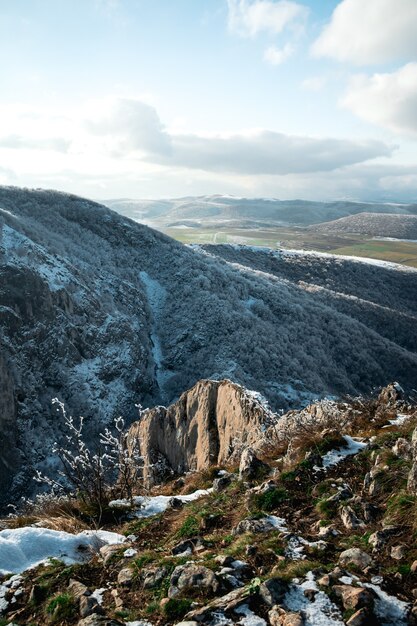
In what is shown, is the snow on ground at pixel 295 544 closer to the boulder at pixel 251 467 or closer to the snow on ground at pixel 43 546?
the boulder at pixel 251 467

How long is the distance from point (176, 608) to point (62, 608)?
3.97 ft

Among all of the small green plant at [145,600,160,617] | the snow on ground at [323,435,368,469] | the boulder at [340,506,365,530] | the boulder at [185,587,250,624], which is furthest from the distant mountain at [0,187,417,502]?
the boulder at [185,587,250,624]

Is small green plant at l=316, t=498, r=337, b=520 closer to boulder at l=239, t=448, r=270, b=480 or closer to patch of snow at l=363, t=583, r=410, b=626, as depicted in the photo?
boulder at l=239, t=448, r=270, b=480

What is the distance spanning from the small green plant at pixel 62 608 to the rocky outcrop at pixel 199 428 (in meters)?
6.53

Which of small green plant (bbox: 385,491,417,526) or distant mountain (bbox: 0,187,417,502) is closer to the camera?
small green plant (bbox: 385,491,417,526)

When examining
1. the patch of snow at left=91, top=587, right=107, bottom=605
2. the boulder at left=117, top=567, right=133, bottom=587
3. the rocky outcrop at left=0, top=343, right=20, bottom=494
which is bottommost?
the rocky outcrop at left=0, top=343, right=20, bottom=494

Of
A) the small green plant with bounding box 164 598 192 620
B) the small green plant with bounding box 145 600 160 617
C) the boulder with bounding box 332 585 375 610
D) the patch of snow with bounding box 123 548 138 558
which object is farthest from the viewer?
the patch of snow with bounding box 123 548 138 558

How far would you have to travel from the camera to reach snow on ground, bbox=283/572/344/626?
3.58m

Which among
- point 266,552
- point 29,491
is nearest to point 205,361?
point 29,491

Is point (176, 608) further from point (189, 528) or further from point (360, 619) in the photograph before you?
point (189, 528)

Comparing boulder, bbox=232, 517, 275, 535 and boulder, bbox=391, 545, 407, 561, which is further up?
boulder, bbox=391, 545, 407, 561

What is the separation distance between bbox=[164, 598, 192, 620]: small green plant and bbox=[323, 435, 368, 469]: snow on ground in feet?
11.0

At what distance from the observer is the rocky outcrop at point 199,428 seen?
11.9m

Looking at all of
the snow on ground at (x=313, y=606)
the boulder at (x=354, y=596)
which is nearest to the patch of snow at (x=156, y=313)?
the snow on ground at (x=313, y=606)
